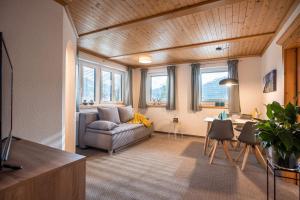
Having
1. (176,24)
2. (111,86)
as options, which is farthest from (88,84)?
(176,24)

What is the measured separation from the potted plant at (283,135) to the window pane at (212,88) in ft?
11.9

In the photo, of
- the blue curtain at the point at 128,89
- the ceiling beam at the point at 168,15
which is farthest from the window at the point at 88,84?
the ceiling beam at the point at 168,15

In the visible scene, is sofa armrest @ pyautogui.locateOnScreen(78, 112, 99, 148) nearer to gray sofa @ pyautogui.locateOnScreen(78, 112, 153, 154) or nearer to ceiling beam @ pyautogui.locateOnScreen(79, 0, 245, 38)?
gray sofa @ pyautogui.locateOnScreen(78, 112, 153, 154)

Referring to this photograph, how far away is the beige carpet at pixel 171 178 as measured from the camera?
2.00 meters

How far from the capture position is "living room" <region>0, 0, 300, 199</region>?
4.46ft

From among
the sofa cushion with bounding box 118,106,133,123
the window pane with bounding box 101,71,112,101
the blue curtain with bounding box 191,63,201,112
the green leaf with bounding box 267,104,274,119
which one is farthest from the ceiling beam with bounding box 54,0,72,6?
the blue curtain with bounding box 191,63,201,112

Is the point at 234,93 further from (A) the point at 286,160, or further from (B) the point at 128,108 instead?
(A) the point at 286,160

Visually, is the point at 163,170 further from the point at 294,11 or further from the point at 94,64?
the point at 94,64

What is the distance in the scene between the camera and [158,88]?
5.95m

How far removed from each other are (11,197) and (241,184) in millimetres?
2515

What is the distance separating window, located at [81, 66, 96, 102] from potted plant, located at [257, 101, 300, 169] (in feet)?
13.2

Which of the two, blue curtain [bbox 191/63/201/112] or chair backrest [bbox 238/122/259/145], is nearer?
chair backrest [bbox 238/122/259/145]

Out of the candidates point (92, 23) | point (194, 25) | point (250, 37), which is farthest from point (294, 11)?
point (92, 23)

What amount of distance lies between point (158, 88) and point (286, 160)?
4.72 meters
